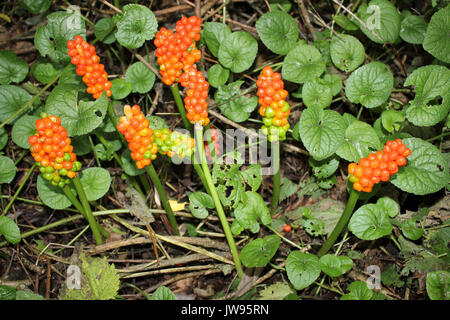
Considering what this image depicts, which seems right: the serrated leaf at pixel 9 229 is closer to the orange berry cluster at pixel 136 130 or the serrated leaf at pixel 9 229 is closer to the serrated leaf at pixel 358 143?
the orange berry cluster at pixel 136 130

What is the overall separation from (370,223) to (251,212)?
75 cm

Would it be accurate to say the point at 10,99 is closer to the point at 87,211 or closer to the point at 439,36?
the point at 87,211

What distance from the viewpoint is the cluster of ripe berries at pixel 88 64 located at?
7.38 ft

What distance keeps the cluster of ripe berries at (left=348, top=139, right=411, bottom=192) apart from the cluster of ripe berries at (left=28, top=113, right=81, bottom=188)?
5.17 ft

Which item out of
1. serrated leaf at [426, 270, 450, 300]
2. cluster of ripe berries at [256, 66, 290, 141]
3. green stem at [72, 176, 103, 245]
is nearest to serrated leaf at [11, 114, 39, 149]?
green stem at [72, 176, 103, 245]

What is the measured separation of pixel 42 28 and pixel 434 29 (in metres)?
2.78

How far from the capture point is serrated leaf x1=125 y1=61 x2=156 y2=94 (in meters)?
2.90

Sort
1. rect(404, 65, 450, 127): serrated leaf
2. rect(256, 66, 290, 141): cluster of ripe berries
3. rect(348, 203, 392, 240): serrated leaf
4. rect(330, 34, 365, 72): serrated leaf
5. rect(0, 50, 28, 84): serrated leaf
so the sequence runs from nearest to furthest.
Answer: rect(256, 66, 290, 141): cluster of ripe berries, rect(348, 203, 392, 240): serrated leaf, rect(404, 65, 450, 127): serrated leaf, rect(330, 34, 365, 72): serrated leaf, rect(0, 50, 28, 84): serrated leaf

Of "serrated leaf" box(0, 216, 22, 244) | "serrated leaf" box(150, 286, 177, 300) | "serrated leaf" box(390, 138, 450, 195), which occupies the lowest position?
"serrated leaf" box(150, 286, 177, 300)

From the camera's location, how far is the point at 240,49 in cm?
281

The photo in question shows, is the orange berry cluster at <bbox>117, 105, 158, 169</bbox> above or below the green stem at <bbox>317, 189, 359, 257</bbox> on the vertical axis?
above

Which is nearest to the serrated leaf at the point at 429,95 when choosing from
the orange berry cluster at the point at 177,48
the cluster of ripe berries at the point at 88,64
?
the orange berry cluster at the point at 177,48

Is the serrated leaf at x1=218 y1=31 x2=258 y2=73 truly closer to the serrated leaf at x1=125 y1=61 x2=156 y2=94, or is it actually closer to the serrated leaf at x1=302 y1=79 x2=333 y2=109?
the serrated leaf at x1=302 y1=79 x2=333 y2=109

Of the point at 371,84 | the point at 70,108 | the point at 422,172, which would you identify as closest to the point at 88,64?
the point at 70,108
